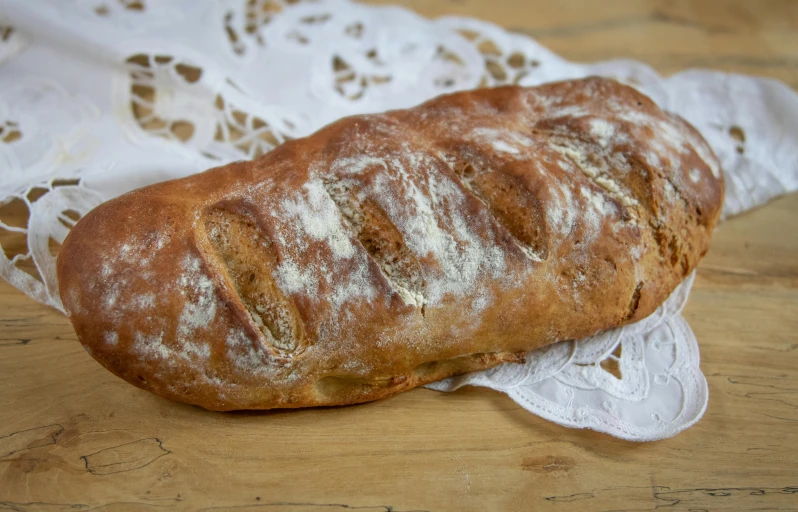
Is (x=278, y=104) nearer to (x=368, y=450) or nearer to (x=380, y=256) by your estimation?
(x=380, y=256)

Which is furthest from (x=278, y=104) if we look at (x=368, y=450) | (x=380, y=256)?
(x=368, y=450)

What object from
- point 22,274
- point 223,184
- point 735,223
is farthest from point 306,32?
point 735,223

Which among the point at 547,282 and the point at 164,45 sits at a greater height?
the point at 164,45

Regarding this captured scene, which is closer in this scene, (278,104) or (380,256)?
(380,256)

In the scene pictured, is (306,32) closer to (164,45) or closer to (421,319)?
(164,45)

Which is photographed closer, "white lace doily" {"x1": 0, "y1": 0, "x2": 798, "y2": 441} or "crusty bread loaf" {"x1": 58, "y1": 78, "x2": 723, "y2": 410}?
"crusty bread loaf" {"x1": 58, "y1": 78, "x2": 723, "y2": 410}
